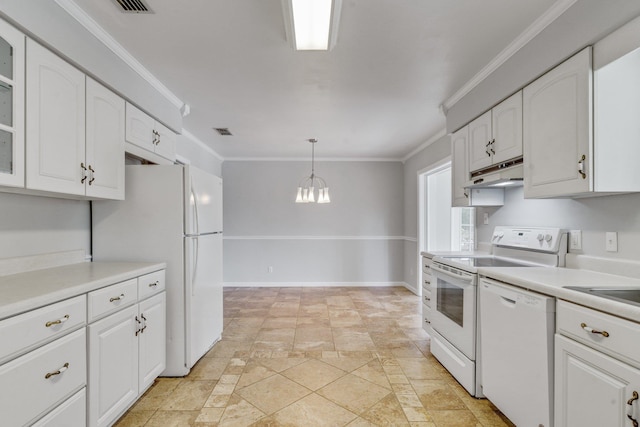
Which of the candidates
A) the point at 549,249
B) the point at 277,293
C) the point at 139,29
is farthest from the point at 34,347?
the point at 277,293

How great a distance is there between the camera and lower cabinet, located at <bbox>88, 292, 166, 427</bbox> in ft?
5.36

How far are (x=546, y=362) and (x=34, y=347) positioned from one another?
234 cm

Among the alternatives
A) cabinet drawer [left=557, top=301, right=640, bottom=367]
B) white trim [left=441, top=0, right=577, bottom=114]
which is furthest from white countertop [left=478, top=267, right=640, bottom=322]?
white trim [left=441, top=0, right=577, bottom=114]

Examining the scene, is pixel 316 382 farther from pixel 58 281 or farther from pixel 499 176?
pixel 499 176

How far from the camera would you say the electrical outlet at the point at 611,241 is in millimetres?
1773

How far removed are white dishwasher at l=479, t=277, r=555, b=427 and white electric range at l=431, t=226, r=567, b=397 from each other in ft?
0.29

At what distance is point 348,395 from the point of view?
2.23 meters

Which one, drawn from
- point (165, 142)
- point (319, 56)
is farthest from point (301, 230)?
point (319, 56)

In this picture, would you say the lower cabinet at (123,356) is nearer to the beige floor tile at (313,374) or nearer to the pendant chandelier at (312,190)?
the beige floor tile at (313,374)

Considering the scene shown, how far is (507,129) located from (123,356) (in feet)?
9.78

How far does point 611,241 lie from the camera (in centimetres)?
180

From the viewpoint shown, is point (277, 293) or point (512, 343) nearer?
point (512, 343)

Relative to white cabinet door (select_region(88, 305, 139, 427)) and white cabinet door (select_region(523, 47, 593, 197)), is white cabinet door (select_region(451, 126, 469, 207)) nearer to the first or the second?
white cabinet door (select_region(523, 47, 593, 197))

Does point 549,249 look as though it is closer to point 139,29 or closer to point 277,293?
point 139,29
